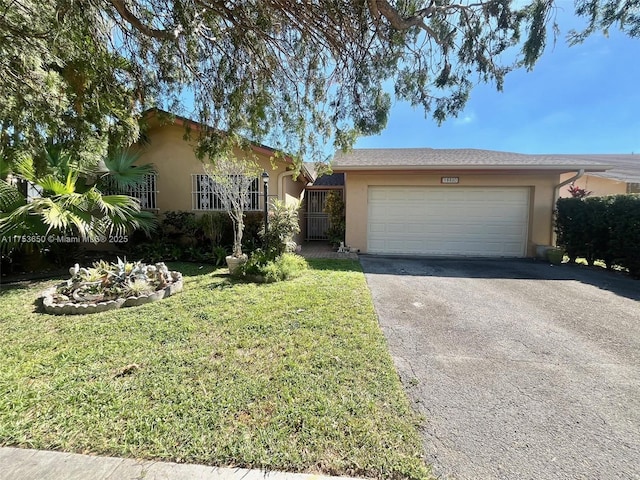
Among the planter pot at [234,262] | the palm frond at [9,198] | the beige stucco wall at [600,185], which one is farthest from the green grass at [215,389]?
the beige stucco wall at [600,185]

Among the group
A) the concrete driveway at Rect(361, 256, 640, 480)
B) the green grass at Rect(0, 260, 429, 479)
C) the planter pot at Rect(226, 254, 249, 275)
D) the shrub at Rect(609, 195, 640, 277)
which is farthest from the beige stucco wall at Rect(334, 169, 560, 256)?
the green grass at Rect(0, 260, 429, 479)

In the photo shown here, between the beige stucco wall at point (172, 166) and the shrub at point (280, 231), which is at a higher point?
the beige stucco wall at point (172, 166)

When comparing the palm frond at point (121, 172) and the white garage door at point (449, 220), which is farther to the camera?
the white garage door at point (449, 220)

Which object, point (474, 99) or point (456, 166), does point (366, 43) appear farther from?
point (456, 166)

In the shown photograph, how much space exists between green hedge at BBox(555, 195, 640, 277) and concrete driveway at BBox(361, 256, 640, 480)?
5.64ft

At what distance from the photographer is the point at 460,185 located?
9.40m

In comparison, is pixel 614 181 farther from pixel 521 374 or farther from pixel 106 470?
pixel 106 470

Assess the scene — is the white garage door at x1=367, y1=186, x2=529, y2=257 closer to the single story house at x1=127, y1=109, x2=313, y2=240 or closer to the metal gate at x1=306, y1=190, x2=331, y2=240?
the single story house at x1=127, y1=109, x2=313, y2=240

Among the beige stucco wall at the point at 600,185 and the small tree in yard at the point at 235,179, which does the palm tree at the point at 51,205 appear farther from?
the beige stucco wall at the point at 600,185

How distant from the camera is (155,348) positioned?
3324mm

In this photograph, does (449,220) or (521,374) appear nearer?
(521,374)

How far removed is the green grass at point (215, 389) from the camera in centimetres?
197

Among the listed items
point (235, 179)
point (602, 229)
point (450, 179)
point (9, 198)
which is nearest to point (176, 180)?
point (235, 179)

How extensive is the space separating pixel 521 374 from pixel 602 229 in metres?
7.42
